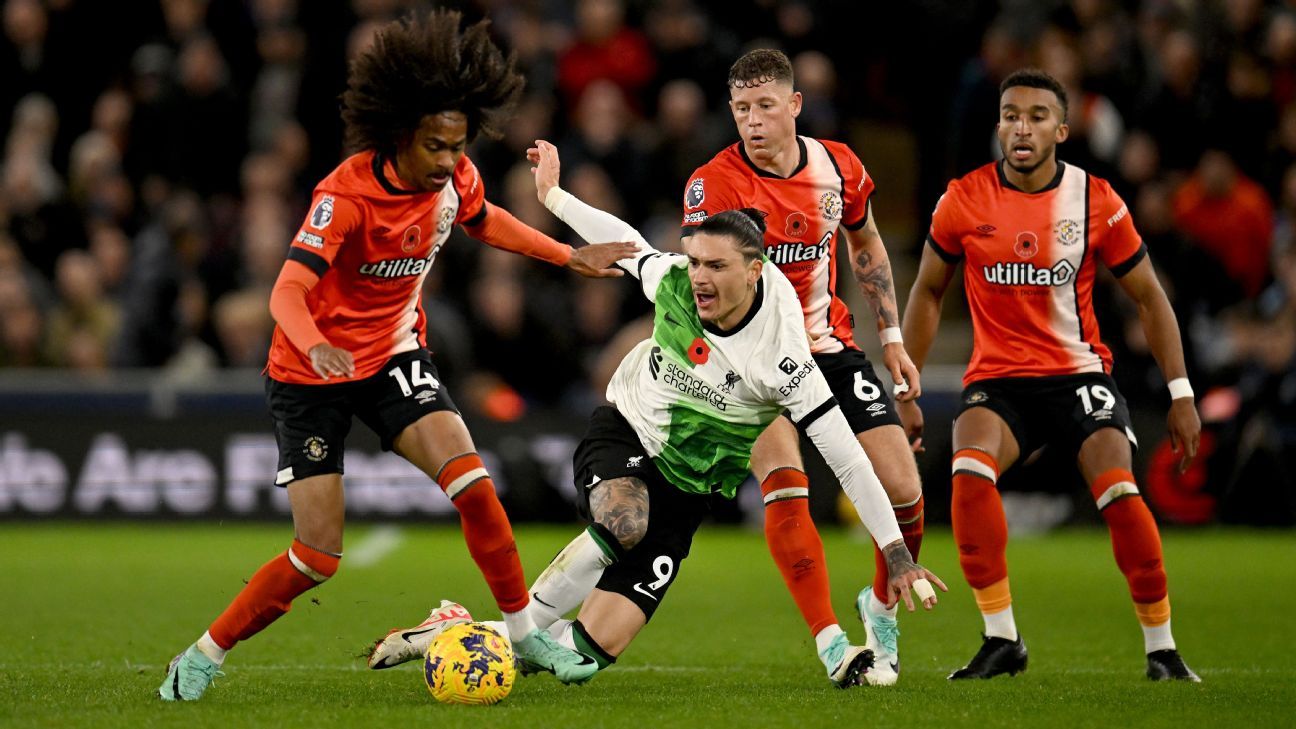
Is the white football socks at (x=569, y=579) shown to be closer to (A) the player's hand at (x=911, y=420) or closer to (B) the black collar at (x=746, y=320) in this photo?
(B) the black collar at (x=746, y=320)

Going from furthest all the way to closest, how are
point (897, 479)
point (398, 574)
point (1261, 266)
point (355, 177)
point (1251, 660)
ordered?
point (1261, 266)
point (398, 574)
point (1251, 660)
point (897, 479)
point (355, 177)

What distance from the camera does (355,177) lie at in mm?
6660

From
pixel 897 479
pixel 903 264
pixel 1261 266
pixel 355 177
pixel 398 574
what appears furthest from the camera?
pixel 903 264

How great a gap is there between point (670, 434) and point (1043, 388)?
1.67 metres

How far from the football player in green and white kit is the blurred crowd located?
6.28m

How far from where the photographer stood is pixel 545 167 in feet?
24.4

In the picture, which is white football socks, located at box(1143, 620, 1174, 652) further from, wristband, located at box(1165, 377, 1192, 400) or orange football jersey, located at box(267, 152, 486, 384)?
orange football jersey, located at box(267, 152, 486, 384)

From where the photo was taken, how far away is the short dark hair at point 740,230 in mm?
6559

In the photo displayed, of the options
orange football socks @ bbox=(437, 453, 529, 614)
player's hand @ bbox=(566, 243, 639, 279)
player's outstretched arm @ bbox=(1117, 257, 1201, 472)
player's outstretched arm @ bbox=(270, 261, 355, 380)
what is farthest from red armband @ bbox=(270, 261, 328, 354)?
player's outstretched arm @ bbox=(1117, 257, 1201, 472)

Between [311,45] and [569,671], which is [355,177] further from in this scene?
[311,45]

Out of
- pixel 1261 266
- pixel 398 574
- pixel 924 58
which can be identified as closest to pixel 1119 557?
pixel 398 574

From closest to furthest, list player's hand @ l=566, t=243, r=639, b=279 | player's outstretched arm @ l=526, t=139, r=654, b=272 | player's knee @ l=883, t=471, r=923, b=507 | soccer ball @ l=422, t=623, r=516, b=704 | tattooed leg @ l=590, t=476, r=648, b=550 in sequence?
soccer ball @ l=422, t=623, r=516, b=704 → tattooed leg @ l=590, t=476, r=648, b=550 → player's hand @ l=566, t=243, r=639, b=279 → player's knee @ l=883, t=471, r=923, b=507 → player's outstretched arm @ l=526, t=139, r=654, b=272

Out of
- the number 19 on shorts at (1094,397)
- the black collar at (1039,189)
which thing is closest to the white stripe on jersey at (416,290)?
the black collar at (1039,189)

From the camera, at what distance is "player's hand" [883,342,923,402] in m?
7.36
